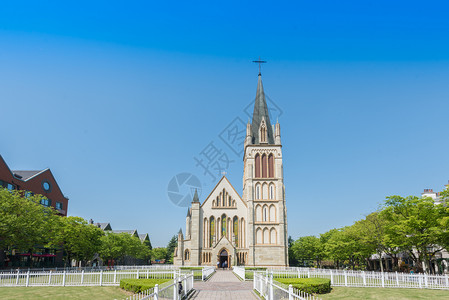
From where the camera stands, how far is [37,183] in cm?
5497

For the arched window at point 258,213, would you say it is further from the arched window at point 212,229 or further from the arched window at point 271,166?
the arched window at point 212,229

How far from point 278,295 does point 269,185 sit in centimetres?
4602

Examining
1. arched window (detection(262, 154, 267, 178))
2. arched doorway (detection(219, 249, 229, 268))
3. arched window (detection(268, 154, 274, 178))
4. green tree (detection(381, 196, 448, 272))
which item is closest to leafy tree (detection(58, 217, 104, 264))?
arched doorway (detection(219, 249, 229, 268))

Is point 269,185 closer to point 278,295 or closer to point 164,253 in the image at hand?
point 278,295

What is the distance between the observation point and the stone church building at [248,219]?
55.3m

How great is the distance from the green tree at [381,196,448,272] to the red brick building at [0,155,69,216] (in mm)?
44591

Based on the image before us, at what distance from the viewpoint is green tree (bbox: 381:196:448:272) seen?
98.9 feet

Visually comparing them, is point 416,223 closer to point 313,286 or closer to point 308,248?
point 313,286

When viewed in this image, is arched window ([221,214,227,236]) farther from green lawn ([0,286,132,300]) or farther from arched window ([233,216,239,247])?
green lawn ([0,286,132,300])

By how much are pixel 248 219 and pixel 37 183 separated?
119ft

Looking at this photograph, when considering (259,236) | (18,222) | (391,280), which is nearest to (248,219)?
(259,236)

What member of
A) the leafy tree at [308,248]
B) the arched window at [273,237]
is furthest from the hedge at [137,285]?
the leafy tree at [308,248]

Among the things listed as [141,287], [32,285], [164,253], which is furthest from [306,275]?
[164,253]

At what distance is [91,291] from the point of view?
20469 millimetres
